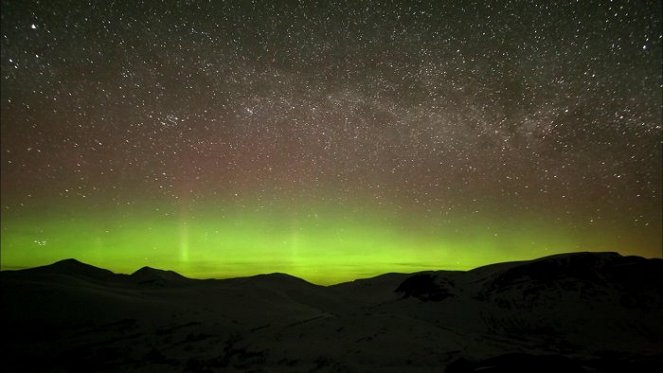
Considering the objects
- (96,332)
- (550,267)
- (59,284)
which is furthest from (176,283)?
(550,267)

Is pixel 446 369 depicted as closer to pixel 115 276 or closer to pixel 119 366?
pixel 119 366

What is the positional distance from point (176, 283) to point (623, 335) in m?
82.0

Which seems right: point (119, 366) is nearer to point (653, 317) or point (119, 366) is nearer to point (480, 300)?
point (480, 300)

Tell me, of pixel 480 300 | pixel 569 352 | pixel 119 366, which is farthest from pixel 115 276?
pixel 569 352

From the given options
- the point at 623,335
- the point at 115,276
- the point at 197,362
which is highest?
the point at 115,276

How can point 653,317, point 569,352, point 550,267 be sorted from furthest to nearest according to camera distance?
point 550,267 < point 653,317 < point 569,352

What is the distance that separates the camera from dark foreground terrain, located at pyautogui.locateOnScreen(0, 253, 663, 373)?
32719 millimetres

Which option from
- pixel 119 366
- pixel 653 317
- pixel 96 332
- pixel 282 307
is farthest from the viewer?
pixel 282 307

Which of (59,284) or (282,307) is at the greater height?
(59,284)

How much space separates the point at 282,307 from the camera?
6069 centimetres

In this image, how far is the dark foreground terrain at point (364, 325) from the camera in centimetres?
3272

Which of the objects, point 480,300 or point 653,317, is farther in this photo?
point 480,300

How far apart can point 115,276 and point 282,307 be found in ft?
171

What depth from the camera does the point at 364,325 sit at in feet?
151
